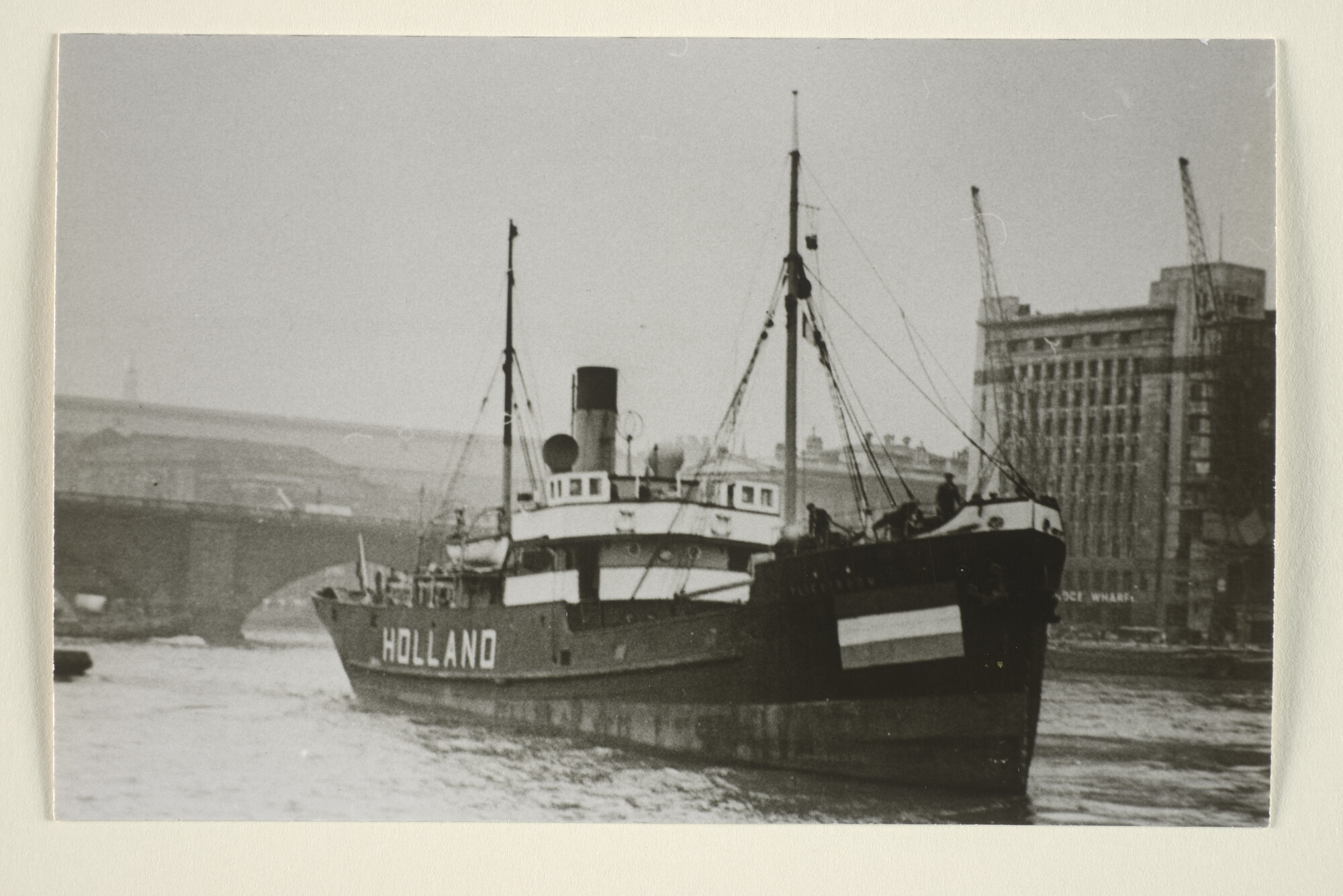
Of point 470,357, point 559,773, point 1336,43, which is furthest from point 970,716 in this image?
point 1336,43

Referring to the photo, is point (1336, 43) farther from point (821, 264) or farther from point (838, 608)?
point (838, 608)

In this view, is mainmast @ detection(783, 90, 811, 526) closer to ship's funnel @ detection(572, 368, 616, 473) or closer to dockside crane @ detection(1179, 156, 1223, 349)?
ship's funnel @ detection(572, 368, 616, 473)

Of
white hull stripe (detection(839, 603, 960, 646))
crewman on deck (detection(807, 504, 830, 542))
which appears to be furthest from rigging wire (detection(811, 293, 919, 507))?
white hull stripe (detection(839, 603, 960, 646))

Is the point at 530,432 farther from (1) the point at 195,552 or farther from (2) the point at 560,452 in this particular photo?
(1) the point at 195,552

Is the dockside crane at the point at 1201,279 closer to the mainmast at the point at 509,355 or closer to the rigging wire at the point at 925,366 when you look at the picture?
the rigging wire at the point at 925,366

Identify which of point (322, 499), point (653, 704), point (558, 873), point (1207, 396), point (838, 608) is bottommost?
point (558, 873)

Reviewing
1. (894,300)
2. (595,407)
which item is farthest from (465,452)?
(894,300)
